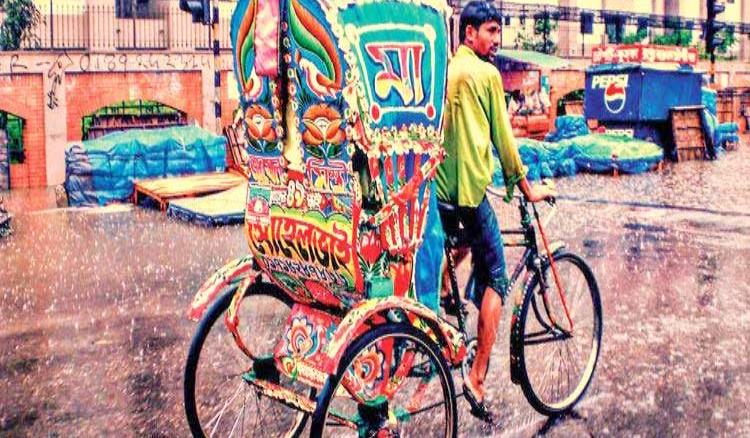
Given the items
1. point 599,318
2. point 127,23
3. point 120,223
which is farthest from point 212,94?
point 599,318

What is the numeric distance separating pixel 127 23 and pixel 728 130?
2205 centimetres

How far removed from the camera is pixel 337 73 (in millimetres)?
3432

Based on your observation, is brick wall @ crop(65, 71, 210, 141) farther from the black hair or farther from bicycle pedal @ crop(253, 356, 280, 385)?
bicycle pedal @ crop(253, 356, 280, 385)

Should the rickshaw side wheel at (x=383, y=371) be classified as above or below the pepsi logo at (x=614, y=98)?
below

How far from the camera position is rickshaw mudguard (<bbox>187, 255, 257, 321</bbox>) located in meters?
3.88

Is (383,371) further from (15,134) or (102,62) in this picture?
(102,62)

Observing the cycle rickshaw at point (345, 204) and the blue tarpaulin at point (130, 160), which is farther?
the blue tarpaulin at point (130, 160)

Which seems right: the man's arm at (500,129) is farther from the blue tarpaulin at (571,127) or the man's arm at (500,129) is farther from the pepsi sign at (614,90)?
the pepsi sign at (614,90)

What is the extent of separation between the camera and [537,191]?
181 inches

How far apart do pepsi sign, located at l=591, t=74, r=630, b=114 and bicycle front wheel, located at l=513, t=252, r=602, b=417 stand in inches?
723

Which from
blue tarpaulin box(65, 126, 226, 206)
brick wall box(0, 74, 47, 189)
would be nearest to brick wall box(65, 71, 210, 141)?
brick wall box(0, 74, 47, 189)

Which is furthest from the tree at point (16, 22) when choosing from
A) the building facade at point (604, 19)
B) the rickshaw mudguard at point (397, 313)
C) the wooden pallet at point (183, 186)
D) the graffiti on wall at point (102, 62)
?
the rickshaw mudguard at point (397, 313)

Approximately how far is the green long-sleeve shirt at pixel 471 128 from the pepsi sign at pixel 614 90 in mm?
19239

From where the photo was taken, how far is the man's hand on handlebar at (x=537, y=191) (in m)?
4.50
